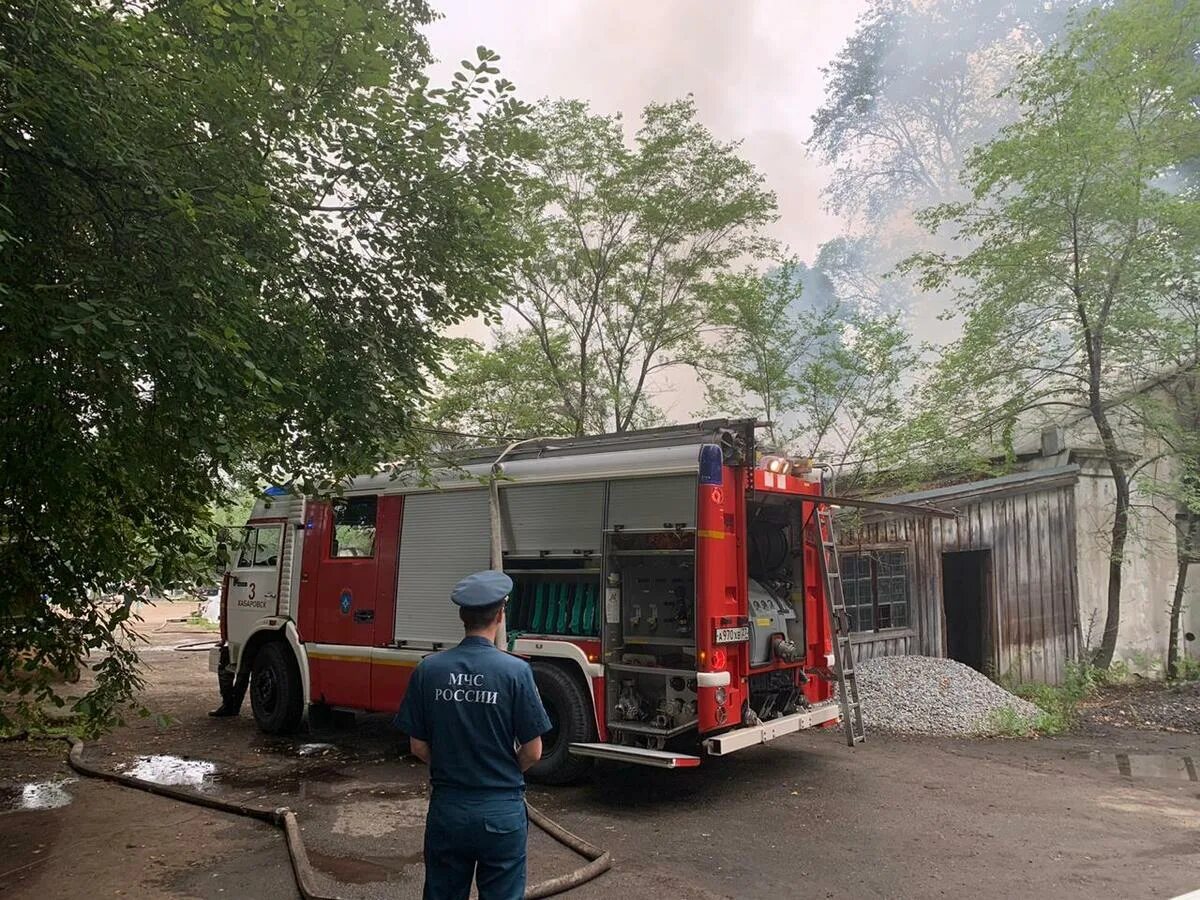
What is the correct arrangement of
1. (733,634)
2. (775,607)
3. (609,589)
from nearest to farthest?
(733,634) < (609,589) < (775,607)

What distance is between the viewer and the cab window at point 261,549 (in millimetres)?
9477

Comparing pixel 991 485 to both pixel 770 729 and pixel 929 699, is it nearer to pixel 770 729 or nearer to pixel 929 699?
pixel 929 699

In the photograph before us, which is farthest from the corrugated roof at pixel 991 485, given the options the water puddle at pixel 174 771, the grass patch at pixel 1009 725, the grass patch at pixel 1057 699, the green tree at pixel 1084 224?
the water puddle at pixel 174 771

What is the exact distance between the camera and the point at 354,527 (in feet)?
28.6

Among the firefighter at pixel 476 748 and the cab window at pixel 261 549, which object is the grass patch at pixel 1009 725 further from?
the cab window at pixel 261 549

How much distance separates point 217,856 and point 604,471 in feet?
12.4

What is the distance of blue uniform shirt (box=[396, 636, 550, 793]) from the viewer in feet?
10.4

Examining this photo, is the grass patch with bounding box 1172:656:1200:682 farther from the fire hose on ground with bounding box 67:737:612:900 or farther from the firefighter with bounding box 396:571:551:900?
the firefighter with bounding box 396:571:551:900

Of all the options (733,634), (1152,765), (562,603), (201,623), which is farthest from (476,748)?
(201,623)

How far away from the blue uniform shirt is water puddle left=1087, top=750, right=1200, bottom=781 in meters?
6.85

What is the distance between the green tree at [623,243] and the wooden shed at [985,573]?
561 cm

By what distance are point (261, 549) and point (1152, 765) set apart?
31.2 feet

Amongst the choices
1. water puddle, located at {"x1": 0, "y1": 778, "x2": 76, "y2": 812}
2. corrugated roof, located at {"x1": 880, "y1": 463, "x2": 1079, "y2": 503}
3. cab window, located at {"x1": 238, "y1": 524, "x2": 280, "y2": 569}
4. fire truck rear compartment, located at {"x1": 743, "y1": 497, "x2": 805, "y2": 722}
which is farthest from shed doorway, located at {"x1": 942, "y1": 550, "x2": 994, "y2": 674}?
water puddle, located at {"x1": 0, "y1": 778, "x2": 76, "y2": 812}

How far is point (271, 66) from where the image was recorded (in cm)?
484
